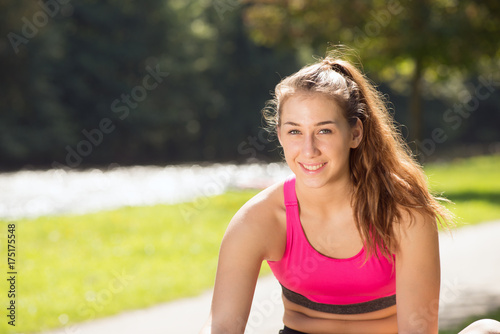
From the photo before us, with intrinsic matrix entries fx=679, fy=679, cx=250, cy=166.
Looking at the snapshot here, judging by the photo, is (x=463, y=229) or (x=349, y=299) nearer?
(x=349, y=299)

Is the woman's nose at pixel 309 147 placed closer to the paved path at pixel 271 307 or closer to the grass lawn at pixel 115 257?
the paved path at pixel 271 307

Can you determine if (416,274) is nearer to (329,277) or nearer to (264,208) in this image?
(329,277)

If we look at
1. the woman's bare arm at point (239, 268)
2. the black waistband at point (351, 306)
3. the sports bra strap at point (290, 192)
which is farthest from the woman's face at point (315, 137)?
the black waistband at point (351, 306)

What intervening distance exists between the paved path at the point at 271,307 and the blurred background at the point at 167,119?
165 mm

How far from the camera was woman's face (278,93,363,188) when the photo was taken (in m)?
2.63

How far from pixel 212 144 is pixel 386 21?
23.8 m

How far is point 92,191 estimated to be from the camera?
15.4 metres

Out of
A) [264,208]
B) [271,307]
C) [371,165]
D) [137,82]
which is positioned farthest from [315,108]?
[137,82]

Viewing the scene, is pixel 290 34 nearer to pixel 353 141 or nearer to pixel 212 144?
pixel 353 141

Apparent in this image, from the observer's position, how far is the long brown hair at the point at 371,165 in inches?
104

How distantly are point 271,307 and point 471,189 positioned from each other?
386 inches

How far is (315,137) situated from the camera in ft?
8.72

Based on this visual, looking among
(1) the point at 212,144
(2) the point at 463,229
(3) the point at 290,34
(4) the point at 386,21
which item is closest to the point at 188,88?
(1) the point at 212,144

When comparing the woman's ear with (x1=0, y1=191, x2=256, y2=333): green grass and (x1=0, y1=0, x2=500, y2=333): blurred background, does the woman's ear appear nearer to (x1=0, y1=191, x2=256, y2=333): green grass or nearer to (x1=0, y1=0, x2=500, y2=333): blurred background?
(x1=0, y1=0, x2=500, y2=333): blurred background
